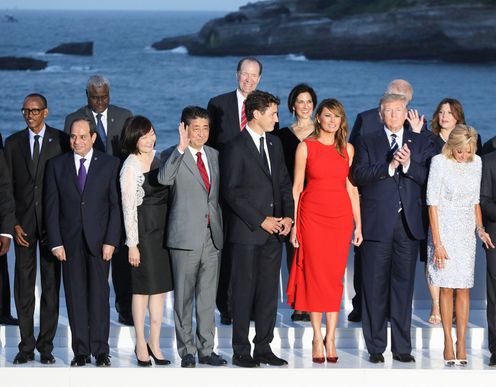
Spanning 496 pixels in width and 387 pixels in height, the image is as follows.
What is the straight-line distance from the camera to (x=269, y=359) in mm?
5859

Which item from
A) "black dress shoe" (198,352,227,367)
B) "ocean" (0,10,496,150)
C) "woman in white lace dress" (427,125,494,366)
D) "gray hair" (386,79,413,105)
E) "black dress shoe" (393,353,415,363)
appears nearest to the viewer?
"woman in white lace dress" (427,125,494,366)

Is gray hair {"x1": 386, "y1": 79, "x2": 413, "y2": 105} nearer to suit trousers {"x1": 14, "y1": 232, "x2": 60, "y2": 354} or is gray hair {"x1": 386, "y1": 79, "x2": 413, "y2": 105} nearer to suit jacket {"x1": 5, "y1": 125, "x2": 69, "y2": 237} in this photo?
suit jacket {"x1": 5, "y1": 125, "x2": 69, "y2": 237}

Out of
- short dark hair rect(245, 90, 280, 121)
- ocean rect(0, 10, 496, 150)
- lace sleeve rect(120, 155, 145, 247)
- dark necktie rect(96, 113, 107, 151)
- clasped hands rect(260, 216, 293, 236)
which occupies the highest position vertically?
short dark hair rect(245, 90, 280, 121)

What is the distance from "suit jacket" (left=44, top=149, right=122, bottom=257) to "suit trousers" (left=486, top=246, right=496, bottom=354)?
1.96 metres

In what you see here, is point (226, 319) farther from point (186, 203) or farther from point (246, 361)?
point (186, 203)

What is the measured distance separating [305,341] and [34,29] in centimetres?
7539

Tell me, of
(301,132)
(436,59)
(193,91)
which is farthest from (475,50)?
(301,132)

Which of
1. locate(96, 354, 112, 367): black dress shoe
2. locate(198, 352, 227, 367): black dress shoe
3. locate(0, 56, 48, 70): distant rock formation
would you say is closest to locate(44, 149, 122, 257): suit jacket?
locate(96, 354, 112, 367): black dress shoe

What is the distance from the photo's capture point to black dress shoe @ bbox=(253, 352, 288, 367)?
5.84 m

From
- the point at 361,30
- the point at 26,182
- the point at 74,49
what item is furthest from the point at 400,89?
the point at 74,49

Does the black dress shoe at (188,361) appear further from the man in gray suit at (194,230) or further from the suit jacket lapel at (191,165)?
the suit jacket lapel at (191,165)

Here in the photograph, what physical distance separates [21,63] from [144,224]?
189ft

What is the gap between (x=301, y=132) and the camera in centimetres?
629

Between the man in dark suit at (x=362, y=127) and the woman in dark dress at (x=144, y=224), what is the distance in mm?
1170
